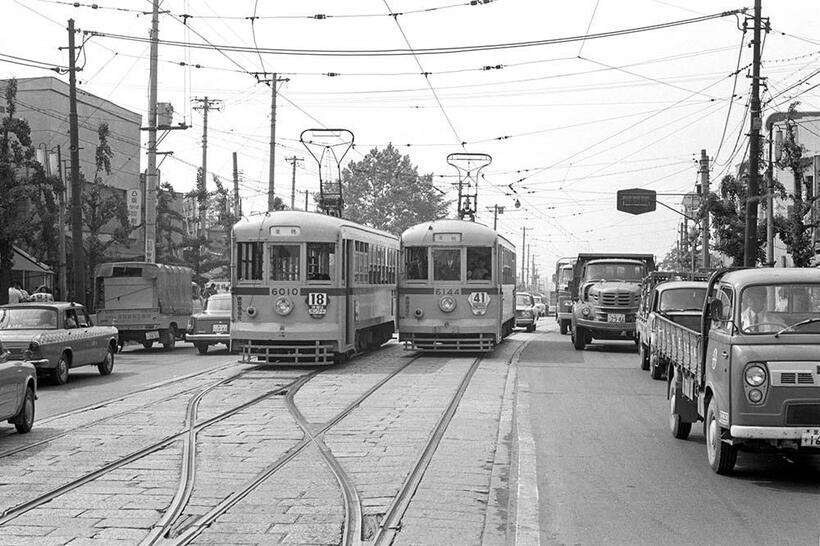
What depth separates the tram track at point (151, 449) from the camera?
8.24m

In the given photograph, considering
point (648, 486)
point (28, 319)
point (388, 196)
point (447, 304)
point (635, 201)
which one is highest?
point (388, 196)

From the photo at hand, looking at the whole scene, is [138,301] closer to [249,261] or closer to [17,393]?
[249,261]

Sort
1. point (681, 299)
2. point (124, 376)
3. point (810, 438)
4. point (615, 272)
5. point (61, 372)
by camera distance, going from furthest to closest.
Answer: point (615, 272) → point (124, 376) → point (681, 299) → point (61, 372) → point (810, 438)

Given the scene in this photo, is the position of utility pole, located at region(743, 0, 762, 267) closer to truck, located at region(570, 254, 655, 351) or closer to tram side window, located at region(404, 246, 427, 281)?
truck, located at region(570, 254, 655, 351)

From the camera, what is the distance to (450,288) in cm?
2477

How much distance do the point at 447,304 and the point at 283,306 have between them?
487cm

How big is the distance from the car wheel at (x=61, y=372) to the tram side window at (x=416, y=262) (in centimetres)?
858

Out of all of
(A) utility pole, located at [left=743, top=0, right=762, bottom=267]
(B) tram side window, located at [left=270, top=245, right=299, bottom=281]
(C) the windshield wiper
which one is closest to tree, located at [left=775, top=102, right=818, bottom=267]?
(A) utility pole, located at [left=743, top=0, right=762, bottom=267]

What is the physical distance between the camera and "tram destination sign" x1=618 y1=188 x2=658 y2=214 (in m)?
58.2

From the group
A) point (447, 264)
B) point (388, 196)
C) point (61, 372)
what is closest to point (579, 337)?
point (447, 264)

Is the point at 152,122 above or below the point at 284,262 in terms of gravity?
above

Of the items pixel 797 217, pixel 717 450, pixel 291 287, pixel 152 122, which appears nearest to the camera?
pixel 717 450

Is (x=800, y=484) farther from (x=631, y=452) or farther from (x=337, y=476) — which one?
(x=337, y=476)

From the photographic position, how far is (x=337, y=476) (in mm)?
9625
